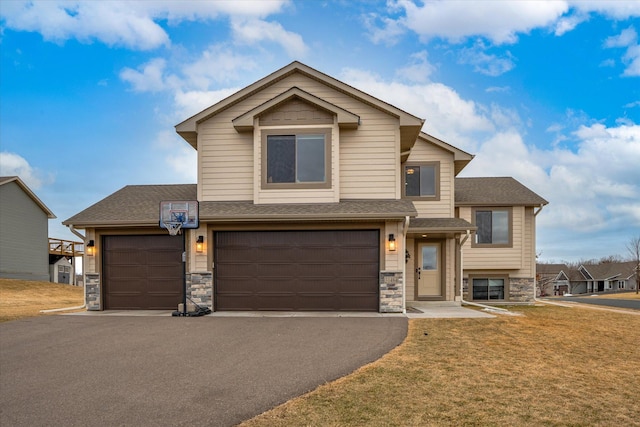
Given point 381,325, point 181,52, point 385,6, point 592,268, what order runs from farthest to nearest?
point 592,268, point 181,52, point 385,6, point 381,325

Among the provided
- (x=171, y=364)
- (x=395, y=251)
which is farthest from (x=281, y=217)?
(x=171, y=364)

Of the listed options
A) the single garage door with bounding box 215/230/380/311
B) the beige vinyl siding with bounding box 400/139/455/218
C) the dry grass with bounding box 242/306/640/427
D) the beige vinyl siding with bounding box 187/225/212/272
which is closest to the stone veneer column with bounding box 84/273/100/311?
the beige vinyl siding with bounding box 187/225/212/272

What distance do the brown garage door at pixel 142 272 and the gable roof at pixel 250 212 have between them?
696 mm

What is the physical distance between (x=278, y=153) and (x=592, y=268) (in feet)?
210

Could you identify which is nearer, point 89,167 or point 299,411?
point 299,411

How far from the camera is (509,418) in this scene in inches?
153

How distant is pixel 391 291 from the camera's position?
10828 mm

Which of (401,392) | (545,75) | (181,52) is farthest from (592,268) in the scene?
(401,392)

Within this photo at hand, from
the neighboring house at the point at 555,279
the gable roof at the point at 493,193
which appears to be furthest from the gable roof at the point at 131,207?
the neighboring house at the point at 555,279

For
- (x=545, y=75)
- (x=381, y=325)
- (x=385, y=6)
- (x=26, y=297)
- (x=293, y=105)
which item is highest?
(x=385, y=6)

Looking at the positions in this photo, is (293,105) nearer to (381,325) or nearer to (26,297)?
(381,325)

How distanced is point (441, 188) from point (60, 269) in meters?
31.1

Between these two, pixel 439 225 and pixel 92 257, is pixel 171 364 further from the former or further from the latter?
pixel 439 225

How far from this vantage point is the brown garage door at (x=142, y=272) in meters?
11.6
